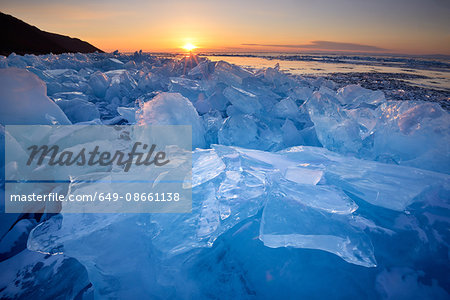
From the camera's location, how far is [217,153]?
1353mm

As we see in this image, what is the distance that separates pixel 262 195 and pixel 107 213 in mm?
744

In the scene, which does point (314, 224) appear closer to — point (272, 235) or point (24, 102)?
point (272, 235)

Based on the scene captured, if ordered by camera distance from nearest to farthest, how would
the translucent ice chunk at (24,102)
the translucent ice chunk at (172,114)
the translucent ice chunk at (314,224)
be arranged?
1. the translucent ice chunk at (314,224)
2. the translucent ice chunk at (24,102)
3. the translucent ice chunk at (172,114)

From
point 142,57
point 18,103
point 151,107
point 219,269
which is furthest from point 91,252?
point 142,57

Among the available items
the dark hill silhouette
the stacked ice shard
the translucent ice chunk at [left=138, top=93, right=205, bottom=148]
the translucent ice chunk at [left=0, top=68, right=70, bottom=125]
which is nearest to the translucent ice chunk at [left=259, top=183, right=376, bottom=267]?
the stacked ice shard

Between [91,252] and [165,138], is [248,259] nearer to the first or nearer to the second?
[91,252]

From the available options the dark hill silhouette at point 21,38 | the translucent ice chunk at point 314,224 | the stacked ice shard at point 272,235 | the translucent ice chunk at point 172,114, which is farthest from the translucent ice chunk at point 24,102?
the dark hill silhouette at point 21,38

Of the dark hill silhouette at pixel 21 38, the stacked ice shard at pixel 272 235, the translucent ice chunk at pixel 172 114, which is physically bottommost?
the stacked ice shard at pixel 272 235

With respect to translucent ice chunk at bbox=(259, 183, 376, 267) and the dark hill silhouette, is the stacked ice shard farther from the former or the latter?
the dark hill silhouette

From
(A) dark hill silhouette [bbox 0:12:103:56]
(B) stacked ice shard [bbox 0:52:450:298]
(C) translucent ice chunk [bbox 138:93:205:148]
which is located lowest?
(B) stacked ice shard [bbox 0:52:450:298]

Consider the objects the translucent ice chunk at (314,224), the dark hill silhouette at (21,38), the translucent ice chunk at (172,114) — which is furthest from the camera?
the dark hill silhouette at (21,38)

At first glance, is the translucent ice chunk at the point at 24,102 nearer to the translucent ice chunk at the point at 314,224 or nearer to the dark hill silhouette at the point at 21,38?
the translucent ice chunk at the point at 314,224

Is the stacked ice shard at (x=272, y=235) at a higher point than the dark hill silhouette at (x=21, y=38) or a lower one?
lower

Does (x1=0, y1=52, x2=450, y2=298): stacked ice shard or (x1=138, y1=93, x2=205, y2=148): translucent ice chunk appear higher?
(x1=138, y1=93, x2=205, y2=148): translucent ice chunk
